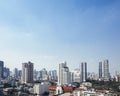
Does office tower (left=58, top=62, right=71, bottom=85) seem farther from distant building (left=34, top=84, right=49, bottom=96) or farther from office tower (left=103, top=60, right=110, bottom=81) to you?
office tower (left=103, top=60, right=110, bottom=81)

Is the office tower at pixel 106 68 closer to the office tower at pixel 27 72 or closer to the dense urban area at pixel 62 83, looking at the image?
the dense urban area at pixel 62 83

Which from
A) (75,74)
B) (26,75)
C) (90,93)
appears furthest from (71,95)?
(75,74)

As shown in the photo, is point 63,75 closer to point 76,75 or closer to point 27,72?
point 27,72

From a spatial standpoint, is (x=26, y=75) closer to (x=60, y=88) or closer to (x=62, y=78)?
(x=62, y=78)

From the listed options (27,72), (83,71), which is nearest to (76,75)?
(83,71)

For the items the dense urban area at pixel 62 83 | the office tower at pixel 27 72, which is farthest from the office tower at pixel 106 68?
Result: the office tower at pixel 27 72

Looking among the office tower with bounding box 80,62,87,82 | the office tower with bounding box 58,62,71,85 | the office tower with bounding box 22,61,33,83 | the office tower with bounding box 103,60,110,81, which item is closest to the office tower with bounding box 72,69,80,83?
the office tower with bounding box 80,62,87,82

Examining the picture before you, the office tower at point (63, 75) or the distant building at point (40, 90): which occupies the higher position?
the office tower at point (63, 75)

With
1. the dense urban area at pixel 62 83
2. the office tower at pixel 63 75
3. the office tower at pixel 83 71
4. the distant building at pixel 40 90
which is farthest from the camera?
the office tower at pixel 83 71
